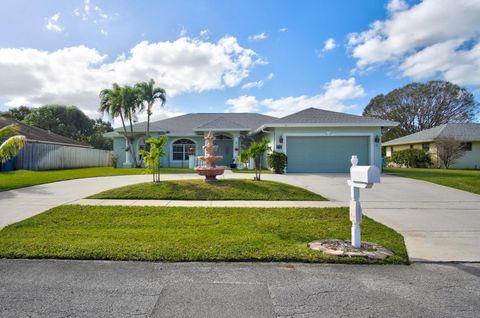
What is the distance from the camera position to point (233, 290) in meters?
3.11

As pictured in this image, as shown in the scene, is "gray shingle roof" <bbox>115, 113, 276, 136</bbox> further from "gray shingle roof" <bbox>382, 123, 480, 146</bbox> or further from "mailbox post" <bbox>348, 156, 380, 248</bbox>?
"mailbox post" <bbox>348, 156, 380, 248</bbox>

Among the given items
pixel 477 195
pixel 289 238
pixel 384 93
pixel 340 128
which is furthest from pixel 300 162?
pixel 384 93

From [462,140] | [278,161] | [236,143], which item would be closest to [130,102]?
[236,143]

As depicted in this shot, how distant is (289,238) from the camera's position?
5.05 metres

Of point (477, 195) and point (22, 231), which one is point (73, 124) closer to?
point (22, 231)

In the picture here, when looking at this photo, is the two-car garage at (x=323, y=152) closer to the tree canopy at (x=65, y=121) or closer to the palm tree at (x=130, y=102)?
the palm tree at (x=130, y=102)

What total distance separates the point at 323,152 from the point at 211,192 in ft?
35.9

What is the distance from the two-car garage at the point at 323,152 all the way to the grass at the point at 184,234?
10673mm

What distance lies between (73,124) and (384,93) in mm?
53494

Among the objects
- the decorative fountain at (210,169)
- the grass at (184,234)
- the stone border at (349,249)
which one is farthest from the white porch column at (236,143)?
the stone border at (349,249)

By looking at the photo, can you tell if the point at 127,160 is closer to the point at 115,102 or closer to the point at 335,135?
the point at 115,102

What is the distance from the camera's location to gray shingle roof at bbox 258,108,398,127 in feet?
57.9

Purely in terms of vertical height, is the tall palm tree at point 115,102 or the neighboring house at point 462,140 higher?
the tall palm tree at point 115,102

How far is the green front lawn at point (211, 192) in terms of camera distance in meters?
9.09
